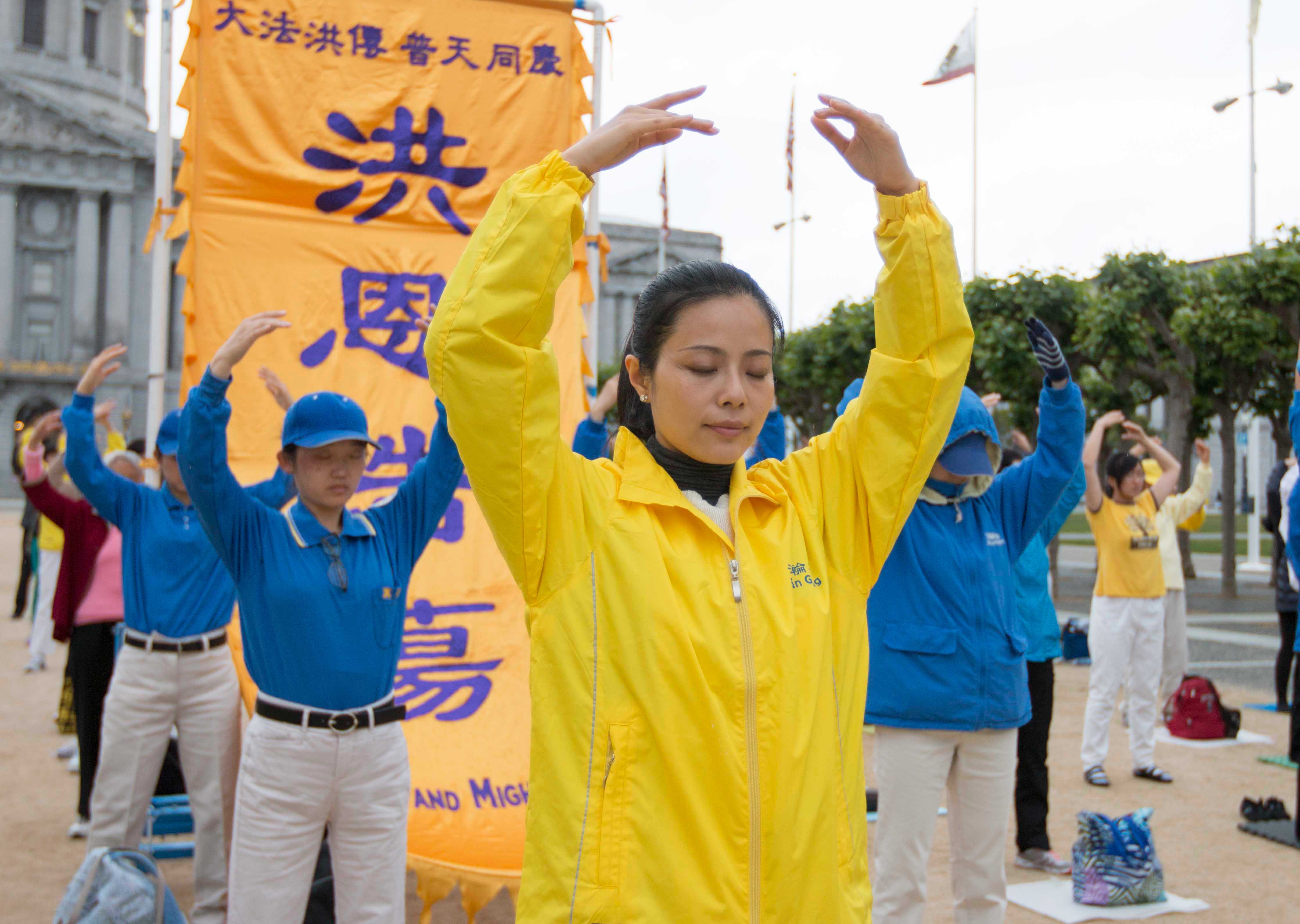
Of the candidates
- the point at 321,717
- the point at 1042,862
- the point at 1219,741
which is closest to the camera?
the point at 321,717

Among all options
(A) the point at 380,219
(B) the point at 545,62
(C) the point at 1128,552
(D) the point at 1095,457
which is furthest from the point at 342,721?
(C) the point at 1128,552

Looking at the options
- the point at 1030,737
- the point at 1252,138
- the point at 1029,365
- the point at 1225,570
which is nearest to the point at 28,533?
the point at 1030,737

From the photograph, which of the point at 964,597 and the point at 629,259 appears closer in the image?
the point at 964,597

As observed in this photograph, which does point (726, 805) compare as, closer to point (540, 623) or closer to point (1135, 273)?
point (540, 623)

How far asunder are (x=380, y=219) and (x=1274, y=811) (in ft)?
18.0

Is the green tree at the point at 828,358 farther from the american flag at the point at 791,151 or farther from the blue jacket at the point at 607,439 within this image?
the blue jacket at the point at 607,439

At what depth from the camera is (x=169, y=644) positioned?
427 centimetres

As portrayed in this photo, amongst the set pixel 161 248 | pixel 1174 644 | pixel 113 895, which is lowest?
pixel 113 895

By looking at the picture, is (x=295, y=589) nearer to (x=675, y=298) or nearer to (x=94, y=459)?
(x=94, y=459)

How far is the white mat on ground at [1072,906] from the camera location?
14.5 feet

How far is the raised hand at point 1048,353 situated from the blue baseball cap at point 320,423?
2.05m

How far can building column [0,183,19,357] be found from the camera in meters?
50.6

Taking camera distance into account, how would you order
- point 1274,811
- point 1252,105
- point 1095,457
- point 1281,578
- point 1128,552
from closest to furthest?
point 1095,457 → point 1274,811 → point 1128,552 → point 1281,578 → point 1252,105

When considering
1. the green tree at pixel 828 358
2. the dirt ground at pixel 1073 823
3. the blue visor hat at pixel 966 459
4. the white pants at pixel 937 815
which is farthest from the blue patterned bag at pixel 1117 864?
the green tree at pixel 828 358
